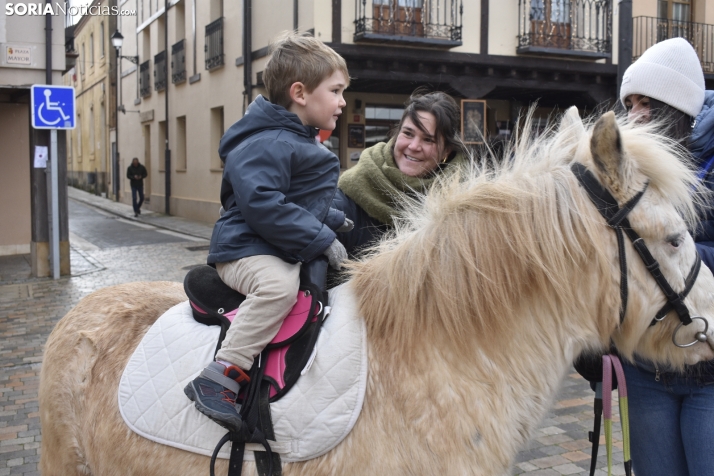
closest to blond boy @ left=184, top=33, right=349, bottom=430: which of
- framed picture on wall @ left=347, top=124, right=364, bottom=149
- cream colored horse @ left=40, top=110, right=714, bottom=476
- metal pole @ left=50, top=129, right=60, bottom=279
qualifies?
cream colored horse @ left=40, top=110, right=714, bottom=476

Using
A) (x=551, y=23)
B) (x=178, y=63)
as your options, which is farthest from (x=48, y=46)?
(x=178, y=63)

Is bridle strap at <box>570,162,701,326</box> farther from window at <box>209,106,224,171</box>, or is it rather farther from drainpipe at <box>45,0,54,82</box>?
window at <box>209,106,224,171</box>

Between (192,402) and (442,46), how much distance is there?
1355cm

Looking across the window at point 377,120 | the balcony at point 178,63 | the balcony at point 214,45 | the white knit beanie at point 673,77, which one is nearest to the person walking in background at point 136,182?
the balcony at point 178,63

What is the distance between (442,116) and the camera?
278cm

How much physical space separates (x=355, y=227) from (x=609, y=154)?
4.30ft

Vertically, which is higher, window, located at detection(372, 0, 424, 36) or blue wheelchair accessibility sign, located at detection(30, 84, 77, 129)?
window, located at detection(372, 0, 424, 36)

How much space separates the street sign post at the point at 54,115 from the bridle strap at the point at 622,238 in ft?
31.2

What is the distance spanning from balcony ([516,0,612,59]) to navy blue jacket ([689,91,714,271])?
44.7ft

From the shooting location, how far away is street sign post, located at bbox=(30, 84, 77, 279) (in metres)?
9.53

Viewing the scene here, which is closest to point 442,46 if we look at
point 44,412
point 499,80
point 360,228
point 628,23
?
point 499,80

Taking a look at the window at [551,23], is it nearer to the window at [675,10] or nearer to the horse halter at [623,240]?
the window at [675,10]

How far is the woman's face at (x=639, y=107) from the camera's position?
2.26 metres

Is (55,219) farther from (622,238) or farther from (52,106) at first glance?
(622,238)
